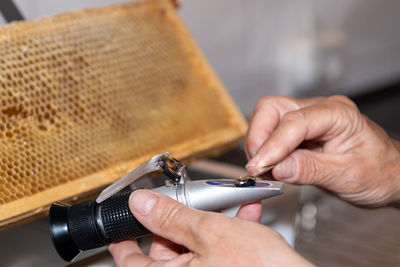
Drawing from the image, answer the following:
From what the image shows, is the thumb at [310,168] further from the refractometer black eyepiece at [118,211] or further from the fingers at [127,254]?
the fingers at [127,254]

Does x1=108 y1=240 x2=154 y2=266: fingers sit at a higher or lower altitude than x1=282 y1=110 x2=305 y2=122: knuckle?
lower

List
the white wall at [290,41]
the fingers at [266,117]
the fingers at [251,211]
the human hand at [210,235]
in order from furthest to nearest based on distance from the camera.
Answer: the white wall at [290,41] → the fingers at [266,117] → the fingers at [251,211] → the human hand at [210,235]

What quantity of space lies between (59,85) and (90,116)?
0.07 m

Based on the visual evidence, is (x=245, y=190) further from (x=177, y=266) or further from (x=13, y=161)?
(x=13, y=161)

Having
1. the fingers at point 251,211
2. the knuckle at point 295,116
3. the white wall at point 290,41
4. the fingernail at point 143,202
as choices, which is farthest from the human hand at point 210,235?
the white wall at point 290,41

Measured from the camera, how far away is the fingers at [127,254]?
0.56 m

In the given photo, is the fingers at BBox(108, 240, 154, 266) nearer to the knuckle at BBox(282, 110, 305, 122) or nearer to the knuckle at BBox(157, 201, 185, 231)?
the knuckle at BBox(157, 201, 185, 231)

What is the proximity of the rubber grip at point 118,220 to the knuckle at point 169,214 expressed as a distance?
2.3 inches

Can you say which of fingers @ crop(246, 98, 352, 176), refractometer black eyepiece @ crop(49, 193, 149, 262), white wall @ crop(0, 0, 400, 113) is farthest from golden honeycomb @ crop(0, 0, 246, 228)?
white wall @ crop(0, 0, 400, 113)

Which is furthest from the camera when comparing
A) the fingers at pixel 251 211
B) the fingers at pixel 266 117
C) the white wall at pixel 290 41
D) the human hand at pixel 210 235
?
the white wall at pixel 290 41

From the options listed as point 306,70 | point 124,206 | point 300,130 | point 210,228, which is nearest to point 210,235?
point 210,228

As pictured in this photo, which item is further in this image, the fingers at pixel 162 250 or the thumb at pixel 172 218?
the fingers at pixel 162 250

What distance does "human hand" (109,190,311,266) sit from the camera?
0.48 meters

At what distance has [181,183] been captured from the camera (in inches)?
22.5
